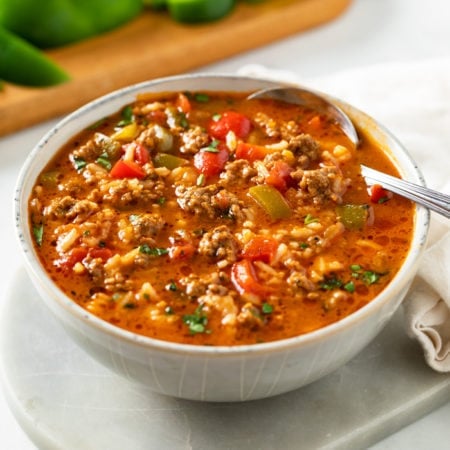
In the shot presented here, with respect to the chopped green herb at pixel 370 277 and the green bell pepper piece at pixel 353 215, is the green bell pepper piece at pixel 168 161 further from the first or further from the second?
the chopped green herb at pixel 370 277

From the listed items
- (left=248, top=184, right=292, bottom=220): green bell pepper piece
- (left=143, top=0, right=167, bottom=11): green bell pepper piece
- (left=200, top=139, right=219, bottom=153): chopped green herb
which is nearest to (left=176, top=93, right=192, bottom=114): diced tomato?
(left=200, top=139, right=219, bottom=153): chopped green herb

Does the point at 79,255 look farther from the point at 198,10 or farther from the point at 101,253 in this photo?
the point at 198,10

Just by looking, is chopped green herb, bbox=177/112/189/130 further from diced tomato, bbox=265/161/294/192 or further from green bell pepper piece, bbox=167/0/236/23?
green bell pepper piece, bbox=167/0/236/23

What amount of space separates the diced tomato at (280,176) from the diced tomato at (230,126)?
1.39 ft

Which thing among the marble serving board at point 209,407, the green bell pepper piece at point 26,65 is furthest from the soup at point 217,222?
the green bell pepper piece at point 26,65

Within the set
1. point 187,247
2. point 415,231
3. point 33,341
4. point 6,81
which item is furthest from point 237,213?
point 6,81

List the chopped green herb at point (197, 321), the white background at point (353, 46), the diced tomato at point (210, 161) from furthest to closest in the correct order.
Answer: the white background at point (353, 46) → the diced tomato at point (210, 161) → the chopped green herb at point (197, 321)

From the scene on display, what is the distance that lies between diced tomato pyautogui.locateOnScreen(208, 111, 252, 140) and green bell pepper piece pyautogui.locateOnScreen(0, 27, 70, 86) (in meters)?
2.14

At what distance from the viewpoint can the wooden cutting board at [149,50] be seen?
644 centimetres

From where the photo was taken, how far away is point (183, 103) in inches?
195

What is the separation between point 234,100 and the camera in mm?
5039

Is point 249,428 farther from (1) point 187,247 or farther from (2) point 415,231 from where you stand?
(2) point 415,231

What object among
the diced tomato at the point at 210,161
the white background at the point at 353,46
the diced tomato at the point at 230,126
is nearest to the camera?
the diced tomato at the point at 210,161

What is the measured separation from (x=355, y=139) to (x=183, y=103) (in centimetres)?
102
